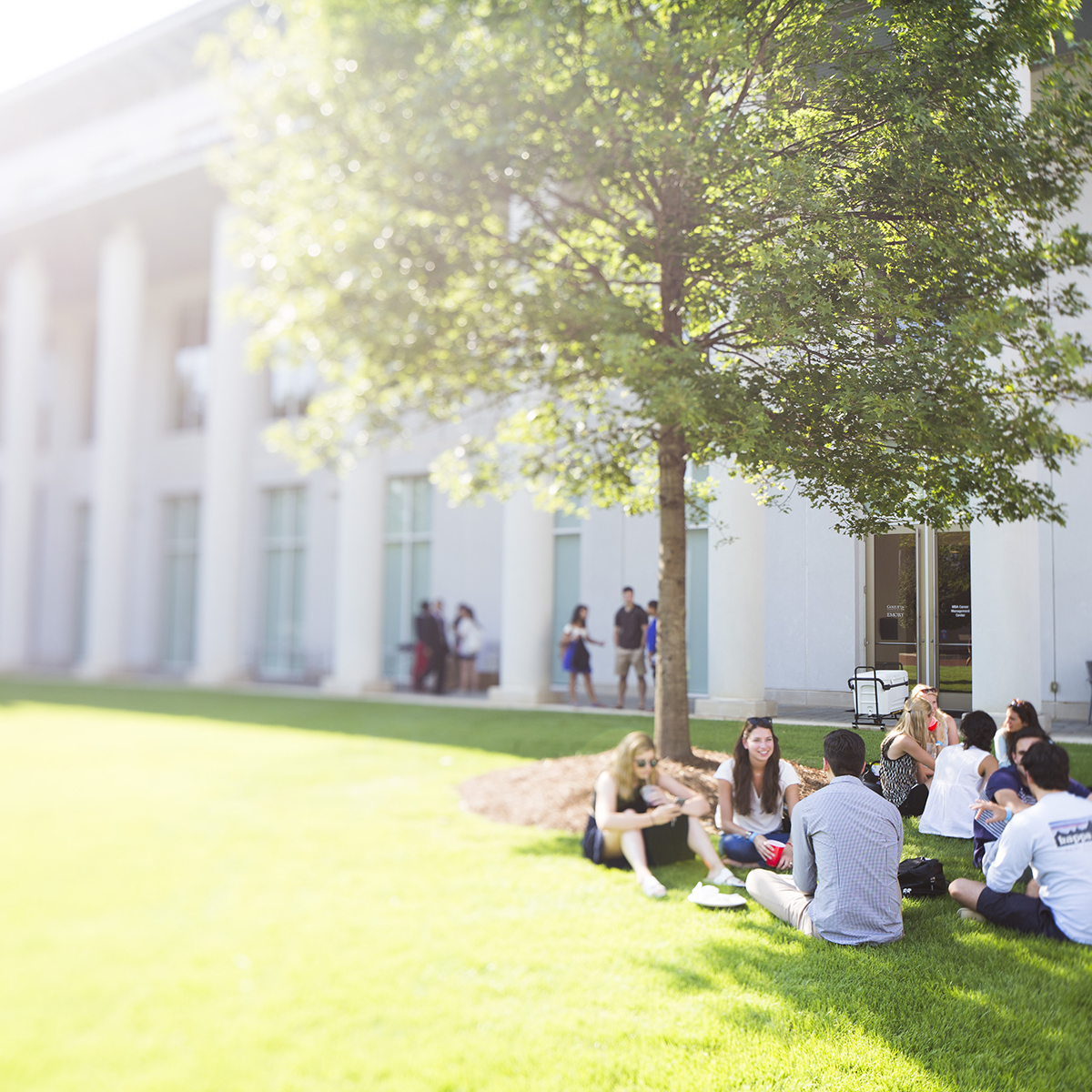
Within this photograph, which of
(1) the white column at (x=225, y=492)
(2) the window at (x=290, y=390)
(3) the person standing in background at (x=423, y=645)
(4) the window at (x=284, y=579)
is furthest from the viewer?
(2) the window at (x=290, y=390)

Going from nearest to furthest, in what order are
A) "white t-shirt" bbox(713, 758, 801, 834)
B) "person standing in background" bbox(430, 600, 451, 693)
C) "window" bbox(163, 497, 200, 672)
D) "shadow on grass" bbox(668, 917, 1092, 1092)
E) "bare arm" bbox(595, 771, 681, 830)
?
"shadow on grass" bbox(668, 917, 1092, 1092)
"white t-shirt" bbox(713, 758, 801, 834)
"bare arm" bbox(595, 771, 681, 830)
"person standing in background" bbox(430, 600, 451, 693)
"window" bbox(163, 497, 200, 672)

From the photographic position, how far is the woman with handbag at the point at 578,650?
259 inches

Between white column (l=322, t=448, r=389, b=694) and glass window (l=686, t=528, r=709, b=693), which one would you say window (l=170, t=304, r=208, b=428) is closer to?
white column (l=322, t=448, r=389, b=694)

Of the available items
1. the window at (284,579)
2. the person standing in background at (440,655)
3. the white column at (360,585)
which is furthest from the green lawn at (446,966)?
the window at (284,579)

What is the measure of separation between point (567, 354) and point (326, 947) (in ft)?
12.9

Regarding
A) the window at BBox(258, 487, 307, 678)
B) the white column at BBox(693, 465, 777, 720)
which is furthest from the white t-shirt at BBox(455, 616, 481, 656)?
the window at BBox(258, 487, 307, 678)

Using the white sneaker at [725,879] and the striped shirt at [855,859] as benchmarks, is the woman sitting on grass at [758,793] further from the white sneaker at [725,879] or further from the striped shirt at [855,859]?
the white sneaker at [725,879]

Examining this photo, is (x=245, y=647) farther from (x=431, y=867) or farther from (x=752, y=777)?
(x=752, y=777)

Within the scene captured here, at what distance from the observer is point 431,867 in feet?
20.5

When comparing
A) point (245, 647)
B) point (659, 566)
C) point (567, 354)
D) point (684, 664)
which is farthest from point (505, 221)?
point (245, 647)

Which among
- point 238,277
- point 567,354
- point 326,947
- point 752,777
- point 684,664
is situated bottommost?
point 326,947

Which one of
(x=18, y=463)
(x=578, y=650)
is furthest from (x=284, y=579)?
(x=578, y=650)

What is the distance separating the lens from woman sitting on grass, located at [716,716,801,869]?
3.71 metres

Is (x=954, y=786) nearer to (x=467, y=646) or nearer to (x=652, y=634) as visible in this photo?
(x=652, y=634)
